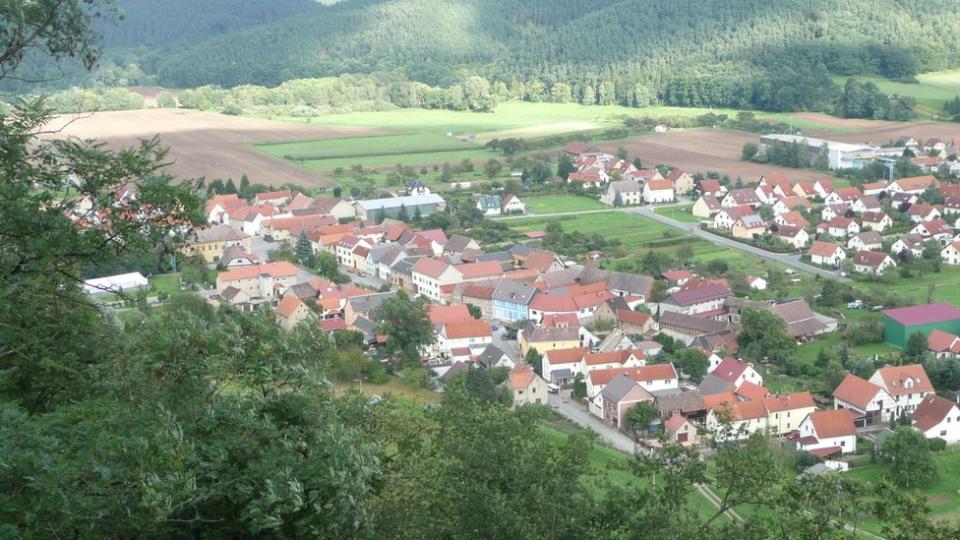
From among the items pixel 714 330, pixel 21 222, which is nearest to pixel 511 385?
pixel 714 330

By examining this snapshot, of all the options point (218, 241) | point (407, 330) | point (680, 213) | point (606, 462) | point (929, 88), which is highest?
point (218, 241)

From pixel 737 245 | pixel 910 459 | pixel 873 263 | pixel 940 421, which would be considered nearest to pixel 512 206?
pixel 737 245

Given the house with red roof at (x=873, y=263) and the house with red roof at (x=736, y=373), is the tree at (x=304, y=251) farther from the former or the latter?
the house with red roof at (x=873, y=263)

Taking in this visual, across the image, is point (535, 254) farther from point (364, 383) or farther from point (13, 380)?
point (13, 380)

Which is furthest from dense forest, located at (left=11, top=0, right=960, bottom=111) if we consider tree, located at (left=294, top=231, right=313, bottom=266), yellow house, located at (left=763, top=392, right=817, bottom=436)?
yellow house, located at (left=763, top=392, right=817, bottom=436)

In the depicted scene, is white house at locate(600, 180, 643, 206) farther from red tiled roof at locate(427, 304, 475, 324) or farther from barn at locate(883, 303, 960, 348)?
barn at locate(883, 303, 960, 348)

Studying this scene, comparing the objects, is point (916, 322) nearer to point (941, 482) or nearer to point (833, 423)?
point (833, 423)

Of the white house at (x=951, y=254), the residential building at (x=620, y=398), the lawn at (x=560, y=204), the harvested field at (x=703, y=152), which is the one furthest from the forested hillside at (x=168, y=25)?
the residential building at (x=620, y=398)
